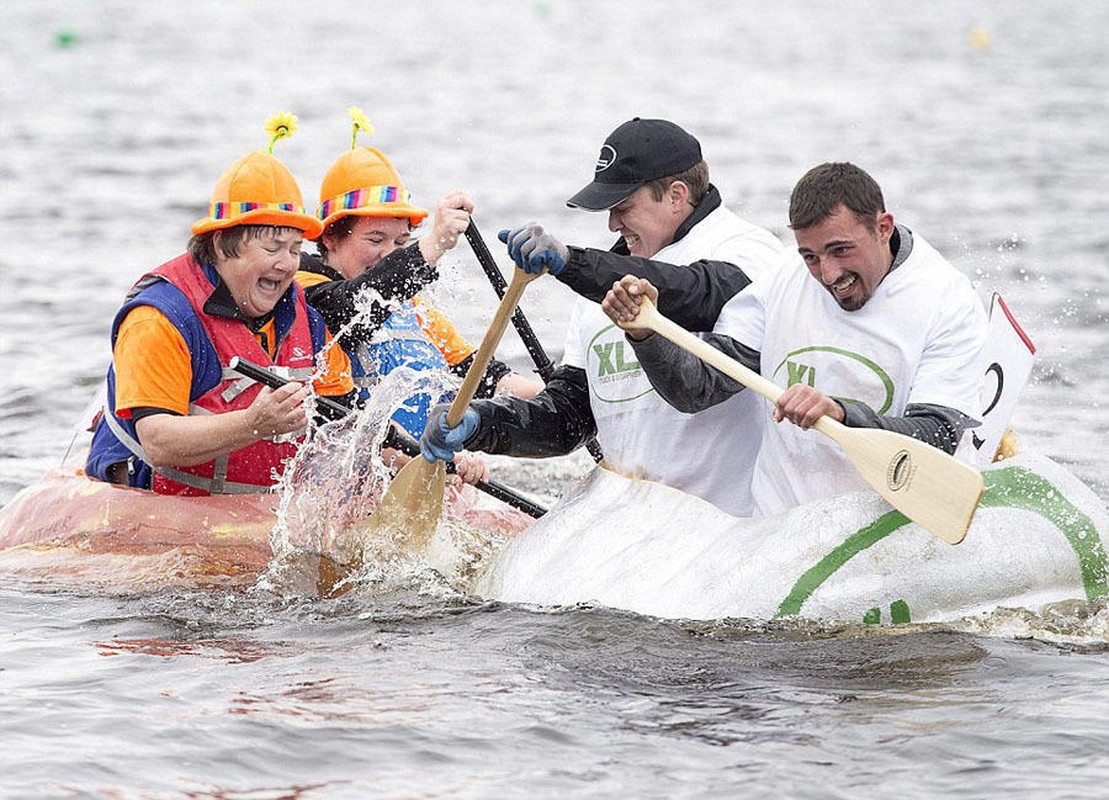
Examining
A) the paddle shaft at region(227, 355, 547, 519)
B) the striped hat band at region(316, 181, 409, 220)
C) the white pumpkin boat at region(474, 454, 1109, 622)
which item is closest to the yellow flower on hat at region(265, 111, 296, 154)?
the striped hat band at region(316, 181, 409, 220)

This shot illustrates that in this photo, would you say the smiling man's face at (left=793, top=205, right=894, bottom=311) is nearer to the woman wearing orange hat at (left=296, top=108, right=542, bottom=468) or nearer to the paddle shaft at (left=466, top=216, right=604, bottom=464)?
the paddle shaft at (left=466, top=216, right=604, bottom=464)

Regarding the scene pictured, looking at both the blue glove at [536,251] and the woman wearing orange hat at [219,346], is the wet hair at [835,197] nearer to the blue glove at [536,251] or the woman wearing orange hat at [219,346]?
the blue glove at [536,251]

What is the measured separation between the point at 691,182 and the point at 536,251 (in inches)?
31.2

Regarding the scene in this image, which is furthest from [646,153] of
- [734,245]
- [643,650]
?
[643,650]

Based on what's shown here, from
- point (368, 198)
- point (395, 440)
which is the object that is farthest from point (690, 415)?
point (368, 198)

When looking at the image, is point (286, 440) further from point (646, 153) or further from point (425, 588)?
point (646, 153)

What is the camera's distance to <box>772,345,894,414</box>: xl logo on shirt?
18.1 feet

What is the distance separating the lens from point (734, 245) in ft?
19.5

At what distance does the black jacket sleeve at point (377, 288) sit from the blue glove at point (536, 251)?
4.36ft

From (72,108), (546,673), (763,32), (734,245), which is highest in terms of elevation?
(763,32)

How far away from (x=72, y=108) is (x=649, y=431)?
21232 millimetres

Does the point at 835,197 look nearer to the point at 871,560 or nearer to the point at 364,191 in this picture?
the point at 871,560

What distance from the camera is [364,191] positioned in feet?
23.6

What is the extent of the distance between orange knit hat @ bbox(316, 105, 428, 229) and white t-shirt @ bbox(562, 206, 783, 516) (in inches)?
50.0
